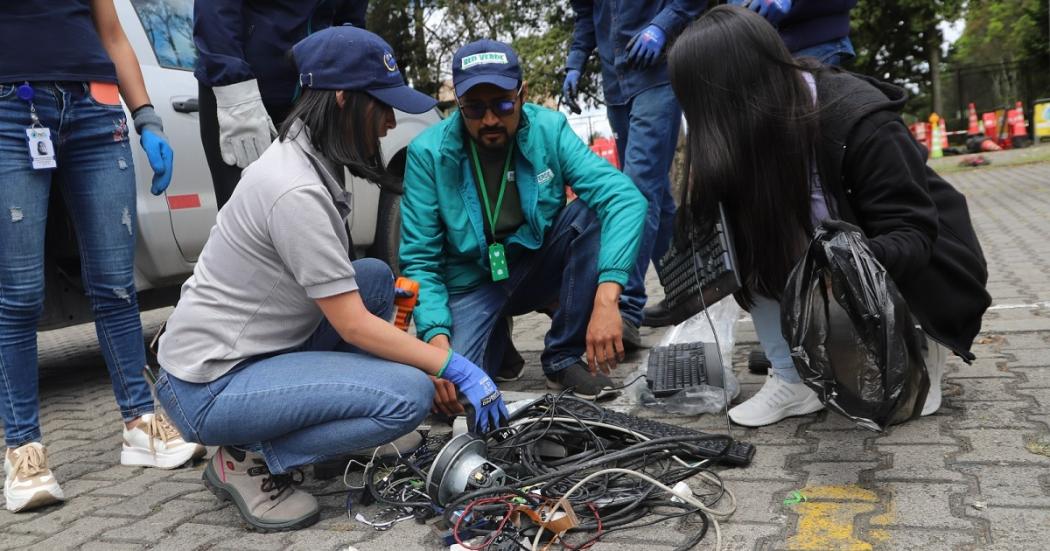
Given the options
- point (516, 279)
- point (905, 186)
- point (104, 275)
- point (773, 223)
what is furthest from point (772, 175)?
point (104, 275)

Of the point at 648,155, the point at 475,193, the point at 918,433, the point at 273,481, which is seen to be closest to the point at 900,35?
the point at 648,155

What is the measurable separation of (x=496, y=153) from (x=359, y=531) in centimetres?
150

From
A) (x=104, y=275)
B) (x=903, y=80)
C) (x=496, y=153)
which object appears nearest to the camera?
(x=104, y=275)

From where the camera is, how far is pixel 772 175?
2299mm

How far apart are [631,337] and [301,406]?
1.83m

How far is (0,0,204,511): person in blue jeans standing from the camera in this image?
2408mm

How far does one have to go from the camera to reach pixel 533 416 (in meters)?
2.49

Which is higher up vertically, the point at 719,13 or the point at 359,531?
the point at 719,13

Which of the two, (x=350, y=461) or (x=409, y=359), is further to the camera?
(x=350, y=461)

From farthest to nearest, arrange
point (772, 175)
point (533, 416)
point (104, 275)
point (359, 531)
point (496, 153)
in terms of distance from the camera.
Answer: point (496, 153), point (104, 275), point (533, 416), point (772, 175), point (359, 531)

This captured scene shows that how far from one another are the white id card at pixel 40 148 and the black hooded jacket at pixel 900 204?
218cm

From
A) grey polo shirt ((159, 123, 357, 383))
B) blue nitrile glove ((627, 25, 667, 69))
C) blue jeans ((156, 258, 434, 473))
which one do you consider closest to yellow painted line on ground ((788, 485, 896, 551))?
blue jeans ((156, 258, 434, 473))

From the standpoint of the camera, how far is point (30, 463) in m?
2.46

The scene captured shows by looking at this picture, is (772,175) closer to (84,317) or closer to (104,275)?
(104,275)
